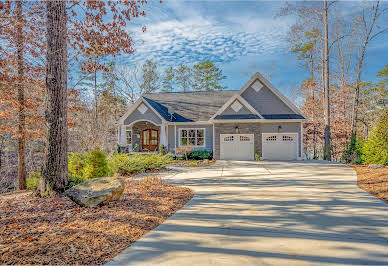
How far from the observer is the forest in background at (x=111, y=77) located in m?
6.59

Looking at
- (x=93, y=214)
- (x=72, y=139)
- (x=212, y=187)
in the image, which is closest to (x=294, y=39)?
(x=212, y=187)

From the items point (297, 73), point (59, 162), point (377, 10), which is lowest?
point (59, 162)

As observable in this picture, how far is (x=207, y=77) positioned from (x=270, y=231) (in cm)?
3042

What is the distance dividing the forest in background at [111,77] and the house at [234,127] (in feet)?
8.60

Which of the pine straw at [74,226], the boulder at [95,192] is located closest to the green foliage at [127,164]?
the pine straw at [74,226]

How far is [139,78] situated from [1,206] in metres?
24.8

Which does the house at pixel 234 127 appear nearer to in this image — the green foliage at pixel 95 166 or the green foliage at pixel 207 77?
the green foliage at pixel 95 166

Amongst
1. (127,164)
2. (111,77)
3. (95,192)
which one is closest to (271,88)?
(127,164)

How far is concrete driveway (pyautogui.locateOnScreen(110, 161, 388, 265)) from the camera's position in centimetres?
279

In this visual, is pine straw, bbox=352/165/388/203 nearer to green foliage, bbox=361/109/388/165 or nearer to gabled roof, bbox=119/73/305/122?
green foliage, bbox=361/109/388/165

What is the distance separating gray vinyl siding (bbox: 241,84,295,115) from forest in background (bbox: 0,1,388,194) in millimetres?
3752

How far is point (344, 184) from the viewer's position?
7191 mm

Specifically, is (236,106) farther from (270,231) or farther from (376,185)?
(270,231)

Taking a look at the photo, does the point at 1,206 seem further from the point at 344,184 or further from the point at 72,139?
the point at 72,139
